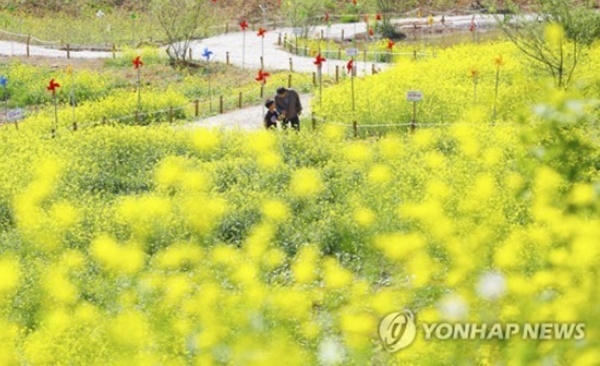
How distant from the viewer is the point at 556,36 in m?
15.9

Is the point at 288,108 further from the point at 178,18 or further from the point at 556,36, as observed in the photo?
the point at 178,18

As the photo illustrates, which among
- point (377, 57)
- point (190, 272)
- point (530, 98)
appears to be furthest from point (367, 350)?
point (377, 57)

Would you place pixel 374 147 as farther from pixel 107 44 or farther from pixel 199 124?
pixel 107 44

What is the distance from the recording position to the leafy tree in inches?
629

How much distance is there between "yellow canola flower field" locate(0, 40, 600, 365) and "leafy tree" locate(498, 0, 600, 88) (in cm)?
298

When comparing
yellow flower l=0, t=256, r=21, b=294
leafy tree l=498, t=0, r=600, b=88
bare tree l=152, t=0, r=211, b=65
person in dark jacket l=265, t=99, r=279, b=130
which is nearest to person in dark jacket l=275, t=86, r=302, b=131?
person in dark jacket l=265, t=99, r=279, b=130

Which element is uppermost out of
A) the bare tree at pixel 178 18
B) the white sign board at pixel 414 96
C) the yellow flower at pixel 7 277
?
the bare tree at pixel 178 18

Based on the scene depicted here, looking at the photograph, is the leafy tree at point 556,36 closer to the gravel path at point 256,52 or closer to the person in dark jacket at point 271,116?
the gravel path at point 256,52

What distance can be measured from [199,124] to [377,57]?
36.2ft

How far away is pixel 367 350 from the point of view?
18.9 feet
